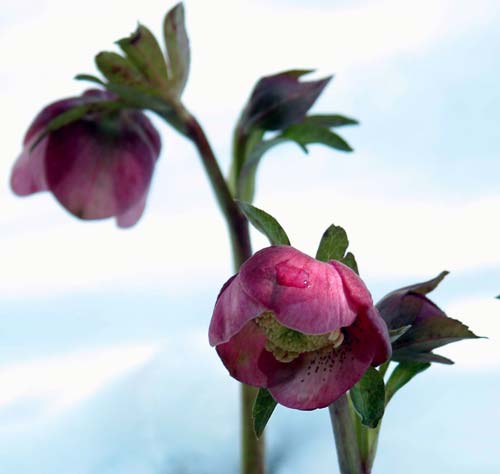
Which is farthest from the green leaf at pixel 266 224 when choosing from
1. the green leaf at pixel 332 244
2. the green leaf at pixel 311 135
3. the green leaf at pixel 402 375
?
the green leaf at pixel 311 135

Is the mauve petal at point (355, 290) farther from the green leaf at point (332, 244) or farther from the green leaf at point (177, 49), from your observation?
the green leaf at point (177, 49)

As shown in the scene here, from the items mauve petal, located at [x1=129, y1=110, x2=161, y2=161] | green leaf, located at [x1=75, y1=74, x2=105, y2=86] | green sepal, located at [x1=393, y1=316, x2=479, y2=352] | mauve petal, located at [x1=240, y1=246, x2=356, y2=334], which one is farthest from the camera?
mauve petal, located at [x1=129, y1=110, x2=161, y2=161]

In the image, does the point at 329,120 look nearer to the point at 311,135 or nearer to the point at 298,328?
the point at 311,135

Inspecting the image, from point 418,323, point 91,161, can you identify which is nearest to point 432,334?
point 418,323

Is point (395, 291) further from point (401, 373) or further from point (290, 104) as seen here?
point (290, 104)

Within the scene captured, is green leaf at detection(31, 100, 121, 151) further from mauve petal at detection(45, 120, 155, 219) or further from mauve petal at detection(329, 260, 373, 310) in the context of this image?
mauve petal at detection(329, 260, 373, 310)

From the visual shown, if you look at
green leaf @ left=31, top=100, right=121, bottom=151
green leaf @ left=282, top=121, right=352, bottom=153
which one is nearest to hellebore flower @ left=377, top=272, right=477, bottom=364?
green leaf @ left=282, top=121, right=352, bottom=153
